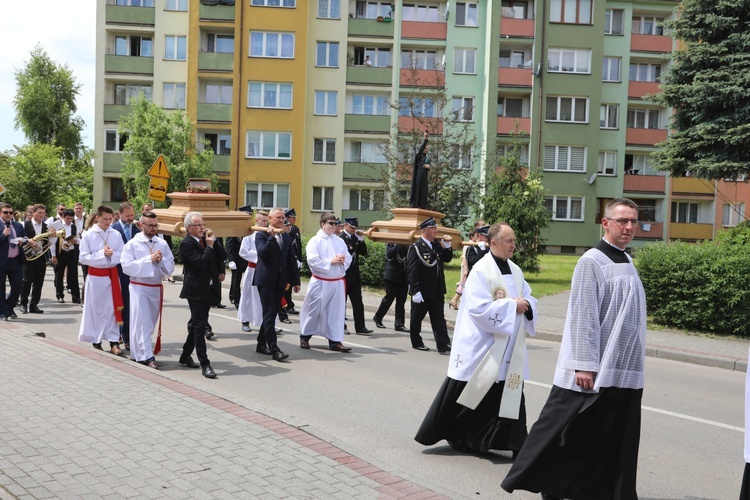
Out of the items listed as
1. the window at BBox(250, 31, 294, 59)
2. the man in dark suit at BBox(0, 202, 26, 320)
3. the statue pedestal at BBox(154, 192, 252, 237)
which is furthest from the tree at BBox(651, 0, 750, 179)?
the window at BBox(250, 31, 294, 59)

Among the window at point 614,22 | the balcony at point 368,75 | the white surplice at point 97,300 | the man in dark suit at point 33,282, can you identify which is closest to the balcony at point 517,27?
the window at point 614,22

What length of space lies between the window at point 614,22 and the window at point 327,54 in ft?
52.2

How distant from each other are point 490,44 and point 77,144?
121 feet

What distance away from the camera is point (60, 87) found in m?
62.0

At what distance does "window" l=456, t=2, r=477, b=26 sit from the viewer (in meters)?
45.0

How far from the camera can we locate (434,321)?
11969mm

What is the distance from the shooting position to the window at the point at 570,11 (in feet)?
140

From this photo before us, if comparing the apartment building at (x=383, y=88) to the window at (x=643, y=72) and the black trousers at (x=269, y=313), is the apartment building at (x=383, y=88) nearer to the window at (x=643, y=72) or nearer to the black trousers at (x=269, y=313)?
the window at (x=643, y=72)

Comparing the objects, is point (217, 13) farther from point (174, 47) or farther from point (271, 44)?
point (174, 47)

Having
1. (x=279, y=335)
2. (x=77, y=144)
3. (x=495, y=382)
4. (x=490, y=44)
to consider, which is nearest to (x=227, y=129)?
(x=490, y=44)

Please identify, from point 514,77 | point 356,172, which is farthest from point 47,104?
point 514,77

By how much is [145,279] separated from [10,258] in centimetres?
537

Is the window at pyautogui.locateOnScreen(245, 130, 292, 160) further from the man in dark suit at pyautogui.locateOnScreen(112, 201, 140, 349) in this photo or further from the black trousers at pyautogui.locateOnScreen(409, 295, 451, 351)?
the black trousers at pyautogui.locateOnScreen(409, 295, 451, 351)

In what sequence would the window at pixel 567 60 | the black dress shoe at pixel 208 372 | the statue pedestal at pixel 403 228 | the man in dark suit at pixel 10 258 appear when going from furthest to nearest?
the window at pixel 567 60 → the man in dark suit at pixel 10 258 → the statue pedestal at pixel 403 228 → the black dress shoe at pixel 208 372
